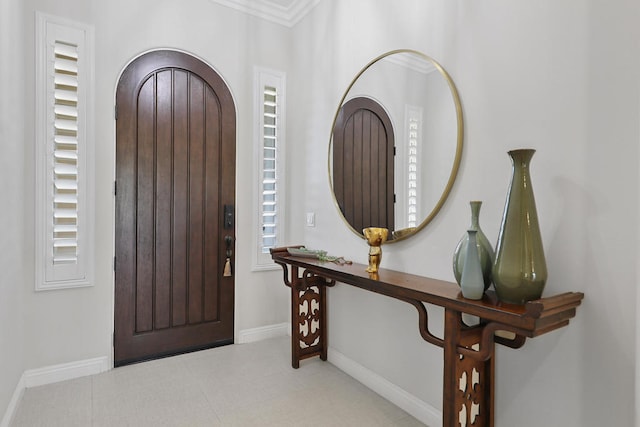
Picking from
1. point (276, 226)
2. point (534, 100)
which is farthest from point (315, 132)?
point (534, 100)

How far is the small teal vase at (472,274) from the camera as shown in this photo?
1.42m

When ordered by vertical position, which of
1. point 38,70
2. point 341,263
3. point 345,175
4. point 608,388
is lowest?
point 608,388

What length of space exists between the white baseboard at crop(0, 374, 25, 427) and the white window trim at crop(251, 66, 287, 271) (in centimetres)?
169

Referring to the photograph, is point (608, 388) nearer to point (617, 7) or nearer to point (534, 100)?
point (534, 100)

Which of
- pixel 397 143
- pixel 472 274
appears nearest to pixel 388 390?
pixel 472 274

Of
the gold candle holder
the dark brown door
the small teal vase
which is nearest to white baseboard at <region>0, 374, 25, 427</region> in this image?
the dark brown door

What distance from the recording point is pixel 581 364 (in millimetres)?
1369

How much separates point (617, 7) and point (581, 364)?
51.0 inches

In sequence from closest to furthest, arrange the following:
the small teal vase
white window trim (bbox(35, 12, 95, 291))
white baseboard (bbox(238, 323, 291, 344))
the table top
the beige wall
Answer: the table top, the small teal vase, the beige wall, white window trim (bbox(35, 12, 95, 291)), white baseboard (bbox(238, 323, 291, 344))

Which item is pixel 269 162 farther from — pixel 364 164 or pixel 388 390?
pixel 388 390

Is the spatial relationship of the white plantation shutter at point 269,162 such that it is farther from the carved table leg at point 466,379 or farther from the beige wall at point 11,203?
the carved table leg at point 466,379

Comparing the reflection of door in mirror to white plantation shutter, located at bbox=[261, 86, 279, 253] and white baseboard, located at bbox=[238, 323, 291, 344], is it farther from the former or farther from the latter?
white baseboard, located at bbox=[238, 323, 291, 344]

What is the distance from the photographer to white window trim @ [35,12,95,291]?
2.37m

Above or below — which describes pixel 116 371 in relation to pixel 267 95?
below
